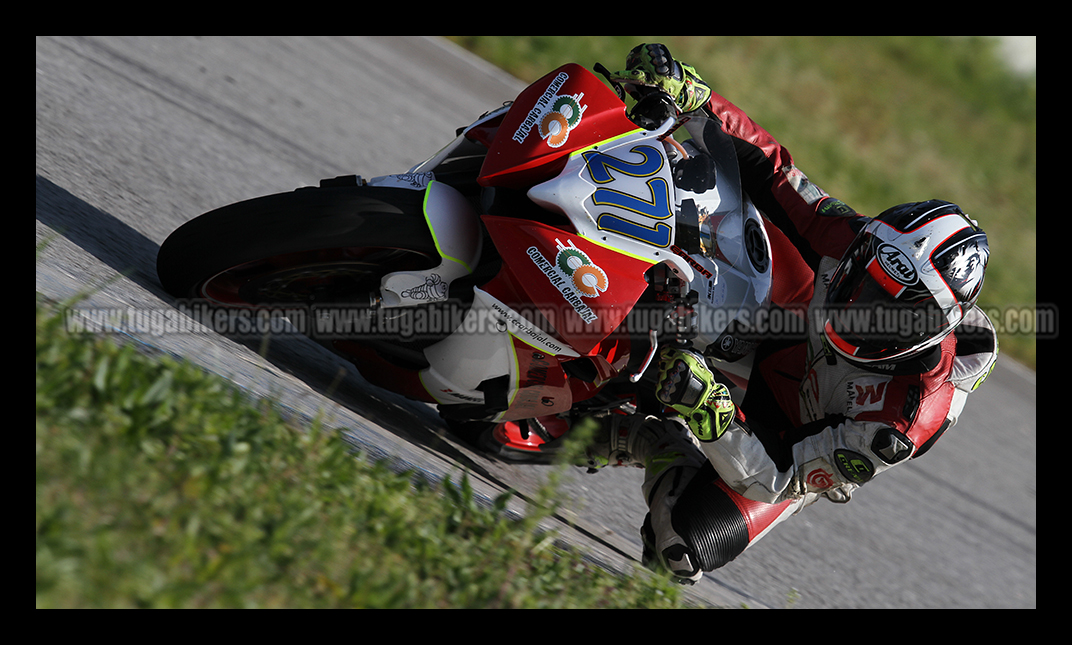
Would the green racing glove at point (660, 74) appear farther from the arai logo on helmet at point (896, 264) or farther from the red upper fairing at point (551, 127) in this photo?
the arai logo on helmet at point (896, 264)

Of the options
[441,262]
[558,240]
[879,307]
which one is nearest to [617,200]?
[558,240]

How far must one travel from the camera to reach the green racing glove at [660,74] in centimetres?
331

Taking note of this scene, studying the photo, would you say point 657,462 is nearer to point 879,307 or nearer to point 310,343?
point 879,307

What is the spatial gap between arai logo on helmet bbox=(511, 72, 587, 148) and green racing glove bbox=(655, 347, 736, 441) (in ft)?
2.67

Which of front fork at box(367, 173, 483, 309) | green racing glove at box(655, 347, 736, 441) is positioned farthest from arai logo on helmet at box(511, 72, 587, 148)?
green racing glove at box(655, 347, 736, 441)

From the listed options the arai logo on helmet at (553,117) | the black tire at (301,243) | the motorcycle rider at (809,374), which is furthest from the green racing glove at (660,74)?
the black tire at (301,243)

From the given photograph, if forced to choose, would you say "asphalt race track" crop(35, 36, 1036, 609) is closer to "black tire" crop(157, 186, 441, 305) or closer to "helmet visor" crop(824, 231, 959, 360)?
"black tire" crop(157, 186, 441, 305)

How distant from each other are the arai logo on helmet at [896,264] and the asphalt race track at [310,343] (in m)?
1.38

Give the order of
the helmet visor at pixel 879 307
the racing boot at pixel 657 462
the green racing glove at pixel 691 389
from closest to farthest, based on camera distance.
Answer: the green racing glove at pixel 691 389 < the helmet visor at pixel 879 307 < the racing boot at pixel 657 462

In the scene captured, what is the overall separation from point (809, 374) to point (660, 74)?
1.38 metres

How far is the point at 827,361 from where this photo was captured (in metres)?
3.48

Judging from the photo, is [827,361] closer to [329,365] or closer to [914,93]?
[329,365]

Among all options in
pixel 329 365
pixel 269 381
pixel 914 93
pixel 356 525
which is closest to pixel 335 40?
pixel 329 365

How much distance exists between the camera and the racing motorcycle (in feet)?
8.80
